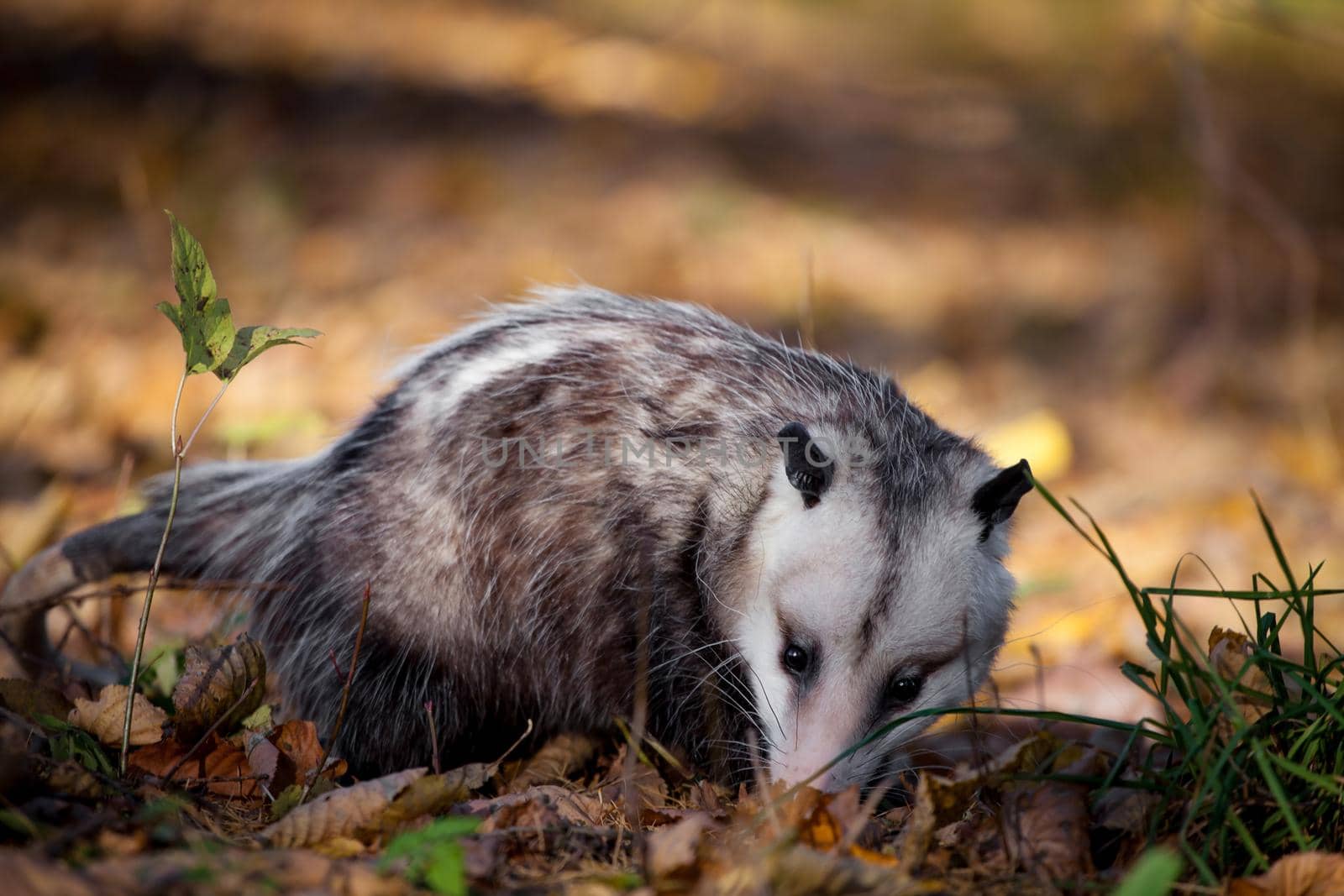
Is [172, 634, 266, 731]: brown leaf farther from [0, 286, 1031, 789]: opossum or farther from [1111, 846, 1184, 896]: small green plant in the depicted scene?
[1111, 846, 1184, 896]: small green plant

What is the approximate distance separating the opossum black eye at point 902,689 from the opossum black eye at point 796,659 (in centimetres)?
15

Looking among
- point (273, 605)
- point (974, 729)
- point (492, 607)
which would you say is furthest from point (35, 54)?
point (974, 729)

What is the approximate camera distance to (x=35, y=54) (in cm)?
568

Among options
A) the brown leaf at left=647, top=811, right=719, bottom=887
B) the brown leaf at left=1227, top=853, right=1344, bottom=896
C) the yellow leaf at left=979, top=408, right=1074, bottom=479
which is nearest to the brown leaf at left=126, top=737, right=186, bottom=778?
the brown leaf at left=647, top=811, right=719, bottom=887

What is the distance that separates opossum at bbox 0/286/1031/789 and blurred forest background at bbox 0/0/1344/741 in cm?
132

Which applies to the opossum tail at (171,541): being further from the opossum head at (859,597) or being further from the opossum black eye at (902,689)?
the opossum black eye at (902,689)

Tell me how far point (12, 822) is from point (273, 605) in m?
1.10

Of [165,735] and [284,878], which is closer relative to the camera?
[284,878]

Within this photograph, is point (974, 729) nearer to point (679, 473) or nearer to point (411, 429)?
point (679, 473)

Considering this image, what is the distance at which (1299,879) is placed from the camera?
4.66 feet

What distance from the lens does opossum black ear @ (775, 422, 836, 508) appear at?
1.93 meters

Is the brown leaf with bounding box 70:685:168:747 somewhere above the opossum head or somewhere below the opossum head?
below

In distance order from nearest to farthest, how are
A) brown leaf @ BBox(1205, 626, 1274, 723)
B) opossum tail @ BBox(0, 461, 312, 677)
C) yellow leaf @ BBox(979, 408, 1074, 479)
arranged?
brown leaf @ BBox(1205, 626, 1274, 723)
opossum tail @ BBox(0, 461, 312, 677)
yellow leaf @ BBox(979, 408, 1074, 479)

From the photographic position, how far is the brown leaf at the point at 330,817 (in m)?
1.52
